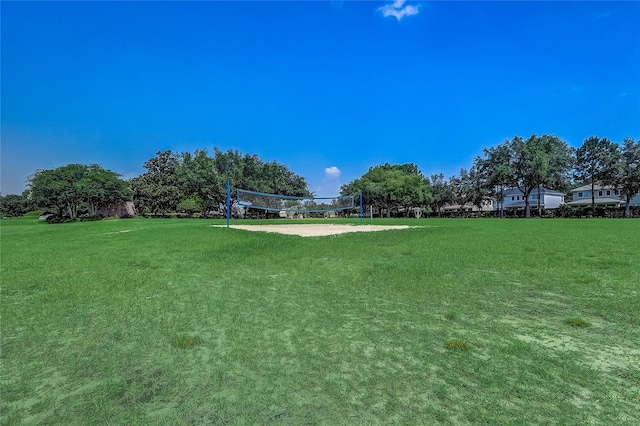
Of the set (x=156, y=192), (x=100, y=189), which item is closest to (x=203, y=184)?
(x=156, y=192)

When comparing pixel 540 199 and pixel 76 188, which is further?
pixel 540 199

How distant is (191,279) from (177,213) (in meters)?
55.4

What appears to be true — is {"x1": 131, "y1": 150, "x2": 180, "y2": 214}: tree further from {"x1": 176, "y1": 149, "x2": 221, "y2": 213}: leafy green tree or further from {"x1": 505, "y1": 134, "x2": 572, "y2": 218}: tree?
{"x1": 505, "y1": 134, "x2": 572, "y2": 218}: tree

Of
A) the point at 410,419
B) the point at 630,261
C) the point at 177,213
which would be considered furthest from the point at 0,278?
the point at 177,213

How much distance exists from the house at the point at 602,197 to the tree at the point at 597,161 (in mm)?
2277

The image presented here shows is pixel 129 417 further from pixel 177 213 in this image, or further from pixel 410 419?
pixel 177 213

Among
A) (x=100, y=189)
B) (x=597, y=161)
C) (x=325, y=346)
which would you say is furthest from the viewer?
(x=597, y=161)

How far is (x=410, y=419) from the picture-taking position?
2018mm

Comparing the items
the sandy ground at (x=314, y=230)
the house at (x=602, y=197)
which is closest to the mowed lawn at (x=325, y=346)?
the sandy ground at (x=314, y=230)

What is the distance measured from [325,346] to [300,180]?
217 feet

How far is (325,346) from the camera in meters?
3.10

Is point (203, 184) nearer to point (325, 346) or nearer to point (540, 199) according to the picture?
point (325, 346)

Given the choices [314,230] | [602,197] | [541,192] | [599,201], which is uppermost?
[541,192]

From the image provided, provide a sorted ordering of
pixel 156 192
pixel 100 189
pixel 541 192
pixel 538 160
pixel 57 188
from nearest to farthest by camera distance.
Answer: pixel 57 188
pixel 100 189
pixel 538 160
pixel 156 192
pixel 541 192
